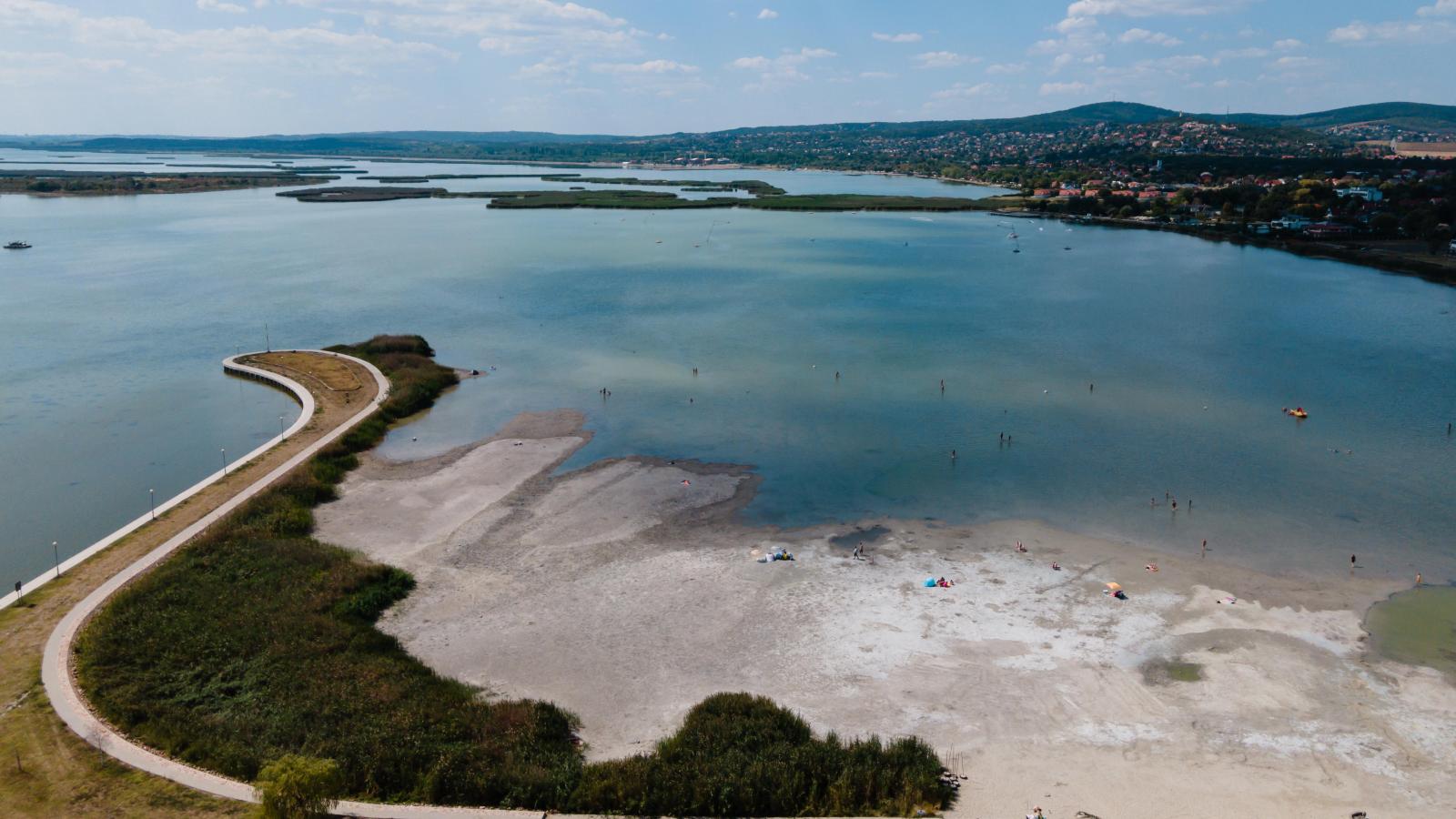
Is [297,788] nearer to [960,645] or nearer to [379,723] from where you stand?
[379,723]

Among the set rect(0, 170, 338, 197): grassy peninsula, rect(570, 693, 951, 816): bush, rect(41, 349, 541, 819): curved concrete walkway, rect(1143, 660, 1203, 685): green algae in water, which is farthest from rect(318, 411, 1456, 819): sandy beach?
rect(0, 170, 338, 197): grassy peninsula

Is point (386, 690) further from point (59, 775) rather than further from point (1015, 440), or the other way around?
point (1015, 440)

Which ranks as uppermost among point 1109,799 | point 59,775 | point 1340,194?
point 1340,194

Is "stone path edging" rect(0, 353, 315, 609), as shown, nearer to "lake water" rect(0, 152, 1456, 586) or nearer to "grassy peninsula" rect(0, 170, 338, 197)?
"lake water" rect(0, 152, 1456, 586)

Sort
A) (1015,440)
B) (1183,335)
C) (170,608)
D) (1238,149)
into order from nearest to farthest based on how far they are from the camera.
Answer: (170,608) → (1015,440) → (1183,335) → (1238,149)

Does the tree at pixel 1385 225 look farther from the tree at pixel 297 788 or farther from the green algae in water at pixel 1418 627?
the tree at pixel 297 788

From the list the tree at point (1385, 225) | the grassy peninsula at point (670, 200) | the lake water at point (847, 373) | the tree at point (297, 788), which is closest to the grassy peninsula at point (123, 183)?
the grassy peninsula at point (670, 200)

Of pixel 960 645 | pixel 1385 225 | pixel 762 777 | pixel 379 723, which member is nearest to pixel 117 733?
pixel 379 723

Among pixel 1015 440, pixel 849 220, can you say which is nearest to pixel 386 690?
pixel 1015 440
